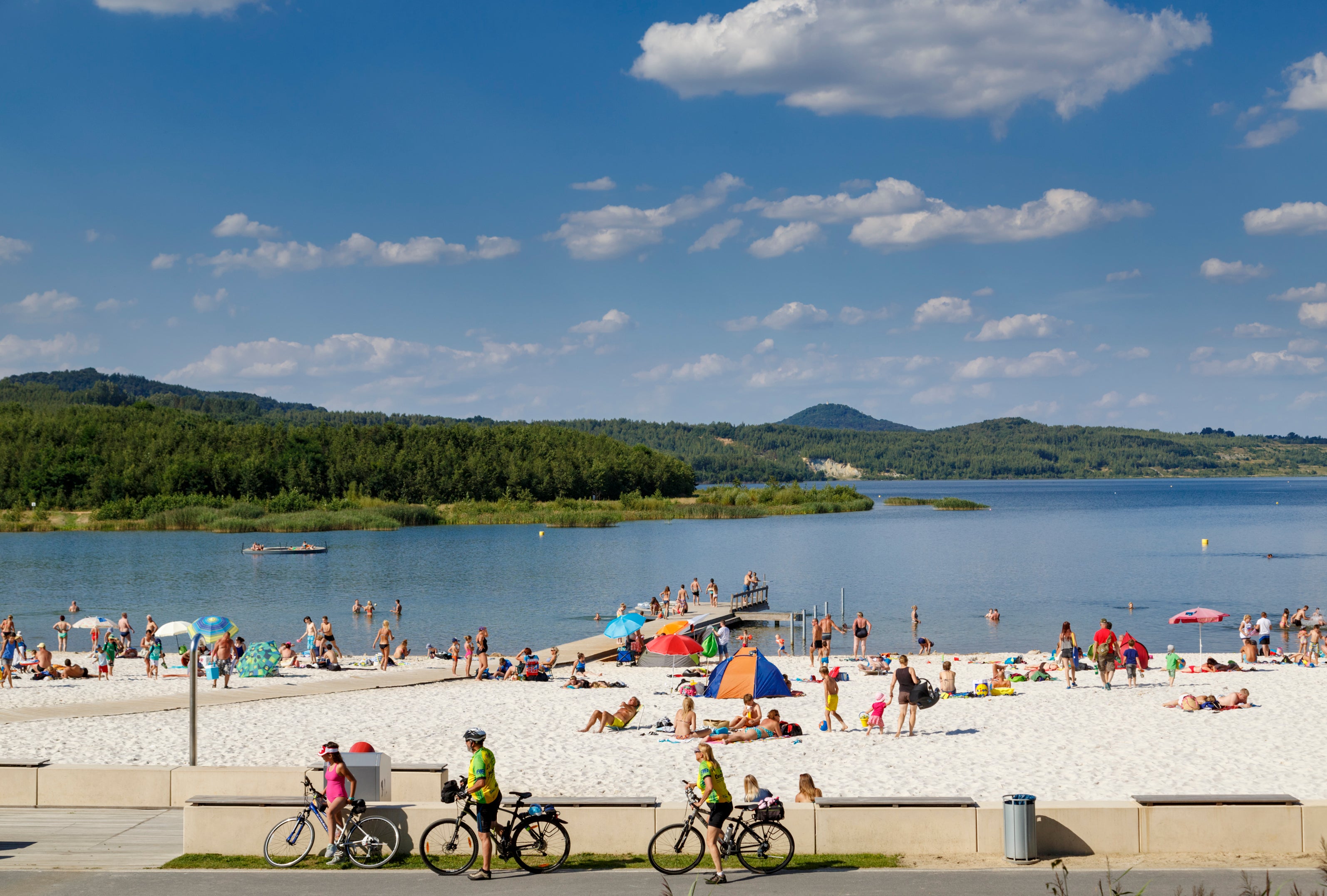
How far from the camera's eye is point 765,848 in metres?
10.6

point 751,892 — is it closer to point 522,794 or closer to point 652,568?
point 522,794

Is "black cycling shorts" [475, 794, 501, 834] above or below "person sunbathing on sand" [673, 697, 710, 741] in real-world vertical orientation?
above

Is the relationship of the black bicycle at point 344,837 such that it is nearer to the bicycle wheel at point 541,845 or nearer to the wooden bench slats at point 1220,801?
the bicycle wheel at point 541,845

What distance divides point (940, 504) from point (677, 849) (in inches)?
5707

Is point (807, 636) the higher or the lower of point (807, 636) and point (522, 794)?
the lower

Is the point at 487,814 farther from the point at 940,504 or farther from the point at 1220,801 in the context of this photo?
the point at 940,504

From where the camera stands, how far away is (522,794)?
1076 cm

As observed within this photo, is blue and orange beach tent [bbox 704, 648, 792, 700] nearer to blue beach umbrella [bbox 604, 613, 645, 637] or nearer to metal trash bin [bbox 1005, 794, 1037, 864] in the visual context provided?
blue beach umbrella [bbox 604, 613, 645, 637]

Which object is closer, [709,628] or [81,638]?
[709,628]

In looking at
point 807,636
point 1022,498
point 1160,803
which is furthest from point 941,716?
point 1022,498

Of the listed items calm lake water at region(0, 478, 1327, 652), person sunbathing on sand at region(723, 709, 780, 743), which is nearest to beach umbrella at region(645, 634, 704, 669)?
calm lake water at region(0, 478, 1327, 652)

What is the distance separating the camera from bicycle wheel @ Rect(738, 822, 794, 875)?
1048 centimetres

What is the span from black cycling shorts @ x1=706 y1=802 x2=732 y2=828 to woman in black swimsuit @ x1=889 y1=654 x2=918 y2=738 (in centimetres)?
929

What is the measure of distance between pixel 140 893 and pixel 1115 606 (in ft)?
151
